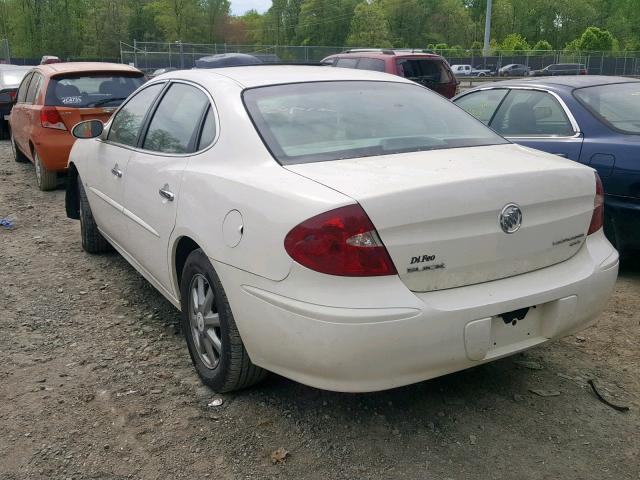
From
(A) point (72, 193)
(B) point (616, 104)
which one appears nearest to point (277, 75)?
(A) point (72, 193)

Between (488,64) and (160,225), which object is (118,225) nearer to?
(160,225)

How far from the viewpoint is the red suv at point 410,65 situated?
12.7 m

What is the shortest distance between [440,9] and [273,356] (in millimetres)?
98871

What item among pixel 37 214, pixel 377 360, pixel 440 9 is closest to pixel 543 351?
pixel 377 360

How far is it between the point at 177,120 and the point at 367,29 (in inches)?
3219

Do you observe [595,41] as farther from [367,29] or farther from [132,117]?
[132,117]

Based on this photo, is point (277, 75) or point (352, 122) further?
point (277, 75)

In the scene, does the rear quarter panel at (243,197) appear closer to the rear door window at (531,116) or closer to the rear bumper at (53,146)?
the rear door window at (531,116)

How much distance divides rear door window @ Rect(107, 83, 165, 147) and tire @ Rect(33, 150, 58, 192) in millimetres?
4133

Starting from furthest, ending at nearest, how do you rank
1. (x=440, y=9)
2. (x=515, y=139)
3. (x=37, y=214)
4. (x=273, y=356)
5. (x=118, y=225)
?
(x=440, y=9)
(x=37, y=214)
(x=515, y=139)
(x=118, y=225)
(x=273, y=356)

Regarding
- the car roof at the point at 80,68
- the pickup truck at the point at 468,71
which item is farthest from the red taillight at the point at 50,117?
the pickup truck at the point at 468,71

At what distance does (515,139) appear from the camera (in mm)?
5555

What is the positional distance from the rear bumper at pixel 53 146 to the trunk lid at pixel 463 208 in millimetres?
6108

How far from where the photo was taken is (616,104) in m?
5.23
